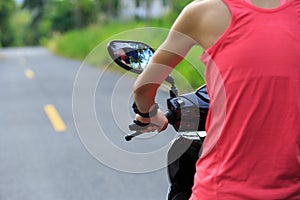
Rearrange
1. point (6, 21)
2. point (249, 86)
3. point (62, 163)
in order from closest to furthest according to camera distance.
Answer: point (249, 86), point (62, 163), point (6, 21)

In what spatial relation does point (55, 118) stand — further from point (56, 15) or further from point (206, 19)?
point (56, 15)

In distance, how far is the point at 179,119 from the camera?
1871 millimetres

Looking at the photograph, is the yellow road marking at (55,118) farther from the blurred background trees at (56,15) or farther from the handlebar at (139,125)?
the blurred background trees at (56,15)

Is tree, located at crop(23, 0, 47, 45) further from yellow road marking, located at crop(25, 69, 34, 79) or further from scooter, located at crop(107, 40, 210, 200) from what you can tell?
scooter, located at crop(107, 40, 210, 200)

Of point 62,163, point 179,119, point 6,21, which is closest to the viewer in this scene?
point 179,119

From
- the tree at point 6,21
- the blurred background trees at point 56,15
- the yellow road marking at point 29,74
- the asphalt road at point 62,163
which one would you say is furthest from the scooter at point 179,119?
the tree at point 6,21

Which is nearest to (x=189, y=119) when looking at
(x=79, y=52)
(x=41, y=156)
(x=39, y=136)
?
(x=41, y=156)

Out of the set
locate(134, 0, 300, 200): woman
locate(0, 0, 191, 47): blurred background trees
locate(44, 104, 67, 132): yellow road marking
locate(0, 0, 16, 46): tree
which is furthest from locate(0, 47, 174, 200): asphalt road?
locate(0, 0, 16, 46): tree

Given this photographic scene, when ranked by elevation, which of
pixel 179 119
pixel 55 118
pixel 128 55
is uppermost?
pixel 128 55

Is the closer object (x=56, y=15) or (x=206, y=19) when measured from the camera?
(x=206, y=19)

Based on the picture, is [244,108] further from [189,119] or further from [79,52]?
[79,52]

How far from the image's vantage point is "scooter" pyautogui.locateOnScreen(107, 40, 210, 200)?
1804 mm

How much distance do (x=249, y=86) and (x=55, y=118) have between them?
25.2 ft

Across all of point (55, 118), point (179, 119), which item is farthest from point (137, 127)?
point (55, 118)
